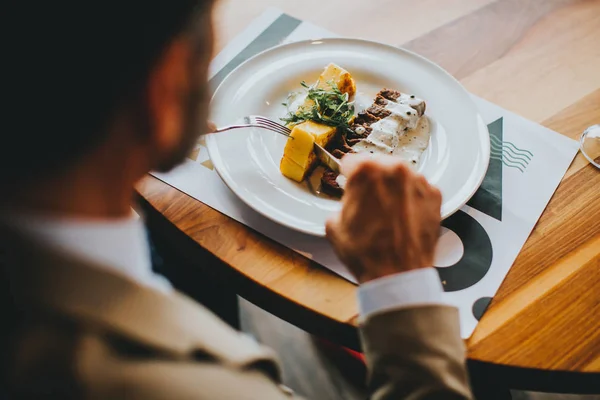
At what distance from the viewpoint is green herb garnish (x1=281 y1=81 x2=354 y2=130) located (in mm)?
1151

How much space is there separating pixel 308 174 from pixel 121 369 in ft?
2.22

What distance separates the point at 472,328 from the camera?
0.85 metres

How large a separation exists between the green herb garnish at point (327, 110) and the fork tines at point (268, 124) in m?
0.04

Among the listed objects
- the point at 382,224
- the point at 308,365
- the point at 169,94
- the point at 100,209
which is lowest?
the point at 308,365

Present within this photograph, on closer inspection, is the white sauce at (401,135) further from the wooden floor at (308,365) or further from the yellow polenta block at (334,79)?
the wooden floor at (308,365)

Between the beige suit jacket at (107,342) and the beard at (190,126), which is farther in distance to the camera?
the beard at (190,126)

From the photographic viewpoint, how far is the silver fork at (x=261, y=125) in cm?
113

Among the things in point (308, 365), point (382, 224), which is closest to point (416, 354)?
point (382, 224)

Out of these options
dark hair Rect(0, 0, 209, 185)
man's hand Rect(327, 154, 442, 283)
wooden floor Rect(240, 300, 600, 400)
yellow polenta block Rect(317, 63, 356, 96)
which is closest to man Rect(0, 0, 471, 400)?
dark hair Rect(0, 0, 209, 185)

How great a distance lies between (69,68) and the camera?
47 cm

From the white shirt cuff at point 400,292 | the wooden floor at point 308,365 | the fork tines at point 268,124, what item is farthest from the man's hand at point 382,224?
the wooden floor at point 308,365

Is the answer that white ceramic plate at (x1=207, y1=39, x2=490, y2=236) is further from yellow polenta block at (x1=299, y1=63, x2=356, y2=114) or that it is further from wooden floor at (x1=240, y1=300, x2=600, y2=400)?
wooden floor at (x1=240, y1=300, x2=600, y2=400)

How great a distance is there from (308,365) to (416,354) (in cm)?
107

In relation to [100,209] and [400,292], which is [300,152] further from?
[100,209]
